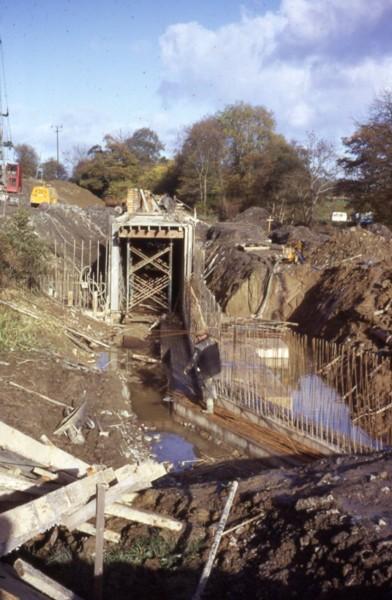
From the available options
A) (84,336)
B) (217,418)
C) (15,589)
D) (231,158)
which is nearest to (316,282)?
(84,336)

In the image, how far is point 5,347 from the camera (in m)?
11.8

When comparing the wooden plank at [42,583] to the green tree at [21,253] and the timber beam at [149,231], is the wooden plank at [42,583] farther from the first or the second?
the timber beam at [149,231]

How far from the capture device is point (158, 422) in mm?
10938

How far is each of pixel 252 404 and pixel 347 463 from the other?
3.49m

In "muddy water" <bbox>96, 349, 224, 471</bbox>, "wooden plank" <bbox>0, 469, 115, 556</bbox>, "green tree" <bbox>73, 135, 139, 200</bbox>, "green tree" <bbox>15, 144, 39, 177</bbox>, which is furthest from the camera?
"green tree" <bbox>15, 144, 39, 177</bbox>

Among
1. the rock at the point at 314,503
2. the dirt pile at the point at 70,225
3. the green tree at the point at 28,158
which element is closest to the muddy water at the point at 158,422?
the rock at the point at 314,503

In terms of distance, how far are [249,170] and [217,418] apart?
36705 mm

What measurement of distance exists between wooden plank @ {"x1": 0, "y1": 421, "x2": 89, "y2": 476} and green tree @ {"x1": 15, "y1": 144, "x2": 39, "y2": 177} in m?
66.2

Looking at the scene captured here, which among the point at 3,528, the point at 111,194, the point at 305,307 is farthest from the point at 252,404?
the point at 111,194

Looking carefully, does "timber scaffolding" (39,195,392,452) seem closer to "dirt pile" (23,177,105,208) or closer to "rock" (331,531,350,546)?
"rock" (331,531,350,546)

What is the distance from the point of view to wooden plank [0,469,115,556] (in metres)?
4.80

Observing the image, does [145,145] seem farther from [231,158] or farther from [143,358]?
[143,358]

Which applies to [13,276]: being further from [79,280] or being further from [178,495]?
[178,495]

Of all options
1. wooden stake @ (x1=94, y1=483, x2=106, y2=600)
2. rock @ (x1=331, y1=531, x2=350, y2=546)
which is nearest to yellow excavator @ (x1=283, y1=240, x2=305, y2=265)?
rock @ (x1=331, y1=531, x2=350, y2=546)
